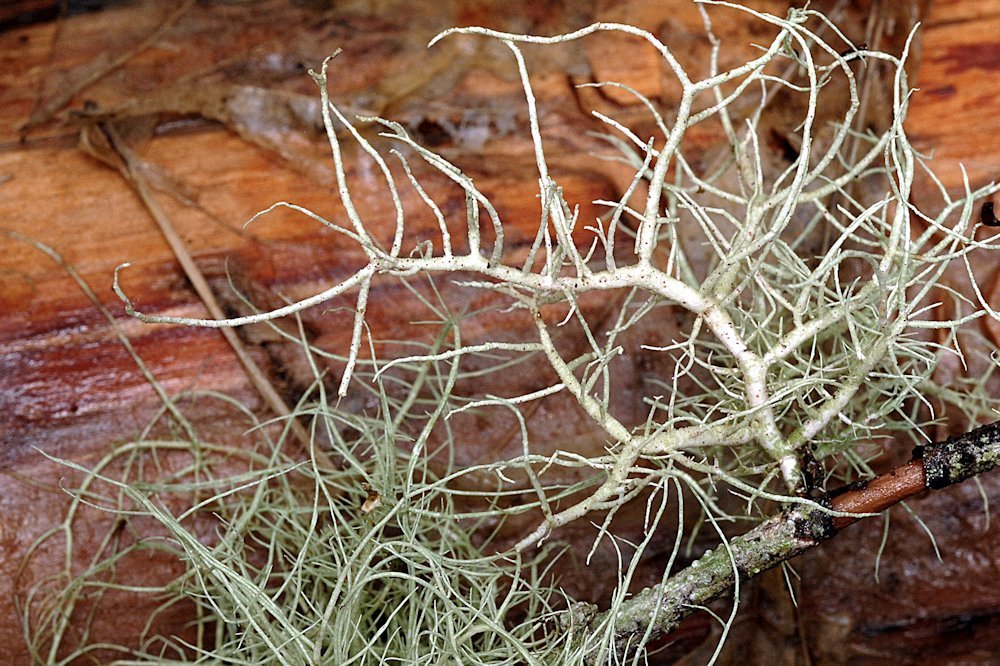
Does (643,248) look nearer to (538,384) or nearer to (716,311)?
(716,311)

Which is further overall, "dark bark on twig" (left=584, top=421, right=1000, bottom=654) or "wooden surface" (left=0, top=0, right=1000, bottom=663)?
"wooden surface" (left=0, top=0, right=1000, bottom=663)

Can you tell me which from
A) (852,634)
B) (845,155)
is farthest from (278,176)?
(852,634)

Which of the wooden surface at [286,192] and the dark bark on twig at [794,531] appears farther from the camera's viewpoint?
the wooden surface at [286,192]

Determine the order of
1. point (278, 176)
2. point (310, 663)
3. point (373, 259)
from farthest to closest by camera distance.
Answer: point (278, 176)
point (310, 663)
point (373, 259)

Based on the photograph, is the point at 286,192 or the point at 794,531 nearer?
the point at 794,531
